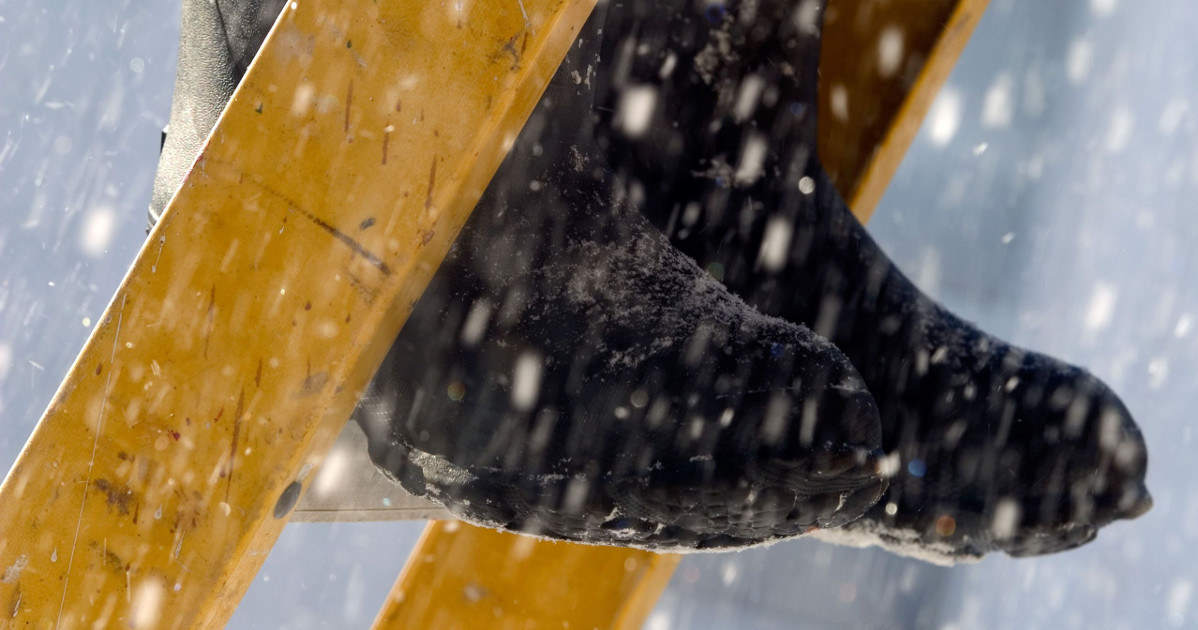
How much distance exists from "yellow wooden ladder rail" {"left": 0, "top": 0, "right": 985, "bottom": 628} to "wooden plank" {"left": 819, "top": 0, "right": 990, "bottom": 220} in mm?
558

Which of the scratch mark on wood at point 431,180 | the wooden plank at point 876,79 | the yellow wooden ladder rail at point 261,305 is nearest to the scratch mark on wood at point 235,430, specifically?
the yellow wooden ladder rail at point 261,305

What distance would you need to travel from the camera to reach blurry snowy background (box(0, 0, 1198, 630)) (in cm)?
159

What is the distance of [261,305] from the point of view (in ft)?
1.31

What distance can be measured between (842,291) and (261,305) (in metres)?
0.48

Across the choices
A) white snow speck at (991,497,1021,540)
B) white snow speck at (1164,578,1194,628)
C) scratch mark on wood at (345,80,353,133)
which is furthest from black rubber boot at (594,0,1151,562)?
white snow speck at (1164,578,1194,628)

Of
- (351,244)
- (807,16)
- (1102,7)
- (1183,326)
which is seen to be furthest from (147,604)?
(1102,7)

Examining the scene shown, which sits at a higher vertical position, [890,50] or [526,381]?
[890,50]

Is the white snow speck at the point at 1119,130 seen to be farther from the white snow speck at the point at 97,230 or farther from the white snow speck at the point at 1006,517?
the white snow speck at the point at 97,230

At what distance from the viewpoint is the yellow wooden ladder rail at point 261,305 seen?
39cm

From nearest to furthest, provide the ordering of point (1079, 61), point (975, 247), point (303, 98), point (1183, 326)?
point (303, 98) → point (1183, 326) → point (1079, 61) → point (975, 247)

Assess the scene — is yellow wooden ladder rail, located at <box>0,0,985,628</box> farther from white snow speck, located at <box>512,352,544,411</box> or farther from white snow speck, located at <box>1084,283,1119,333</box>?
white snow speck, located at <box>1084,283,1119,333</box>

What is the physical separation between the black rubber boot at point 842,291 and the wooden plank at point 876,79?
142mm

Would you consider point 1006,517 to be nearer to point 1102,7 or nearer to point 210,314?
point 210,314

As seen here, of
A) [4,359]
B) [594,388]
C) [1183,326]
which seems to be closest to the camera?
[594,388]
